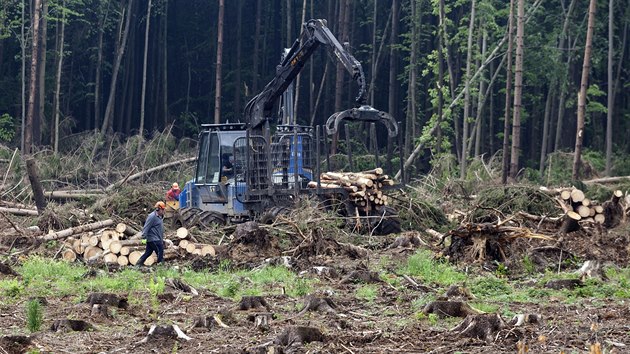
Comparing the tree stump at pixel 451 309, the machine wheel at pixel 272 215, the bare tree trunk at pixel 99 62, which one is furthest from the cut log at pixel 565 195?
the bare tree trunk at pixel 99 62

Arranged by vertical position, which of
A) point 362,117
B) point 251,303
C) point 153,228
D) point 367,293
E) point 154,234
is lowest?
point 367,293

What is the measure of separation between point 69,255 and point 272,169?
5.47 metres

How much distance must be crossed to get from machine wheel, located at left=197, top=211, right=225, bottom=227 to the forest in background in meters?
14.5

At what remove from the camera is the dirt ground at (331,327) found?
1046 cm

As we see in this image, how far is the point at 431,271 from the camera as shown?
55.6 ft

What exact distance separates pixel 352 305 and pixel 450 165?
23.1 metres

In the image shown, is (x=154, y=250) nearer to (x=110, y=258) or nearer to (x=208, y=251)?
(x=110, y=258)

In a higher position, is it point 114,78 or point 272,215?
point 114,78

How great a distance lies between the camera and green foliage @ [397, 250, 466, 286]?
16188 mm

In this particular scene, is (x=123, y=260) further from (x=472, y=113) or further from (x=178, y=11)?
(x=178, y=11)

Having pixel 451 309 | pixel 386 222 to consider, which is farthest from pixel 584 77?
pixel 451 309

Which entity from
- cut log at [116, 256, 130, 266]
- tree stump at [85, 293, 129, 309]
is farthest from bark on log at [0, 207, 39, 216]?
tree stump at [85, 293, 129, 309]

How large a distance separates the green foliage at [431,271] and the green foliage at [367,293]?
109cm

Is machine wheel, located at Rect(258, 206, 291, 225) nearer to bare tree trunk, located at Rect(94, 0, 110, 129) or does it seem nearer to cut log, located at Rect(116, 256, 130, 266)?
cut log, located at Rect(116, 256, 130, 266)
